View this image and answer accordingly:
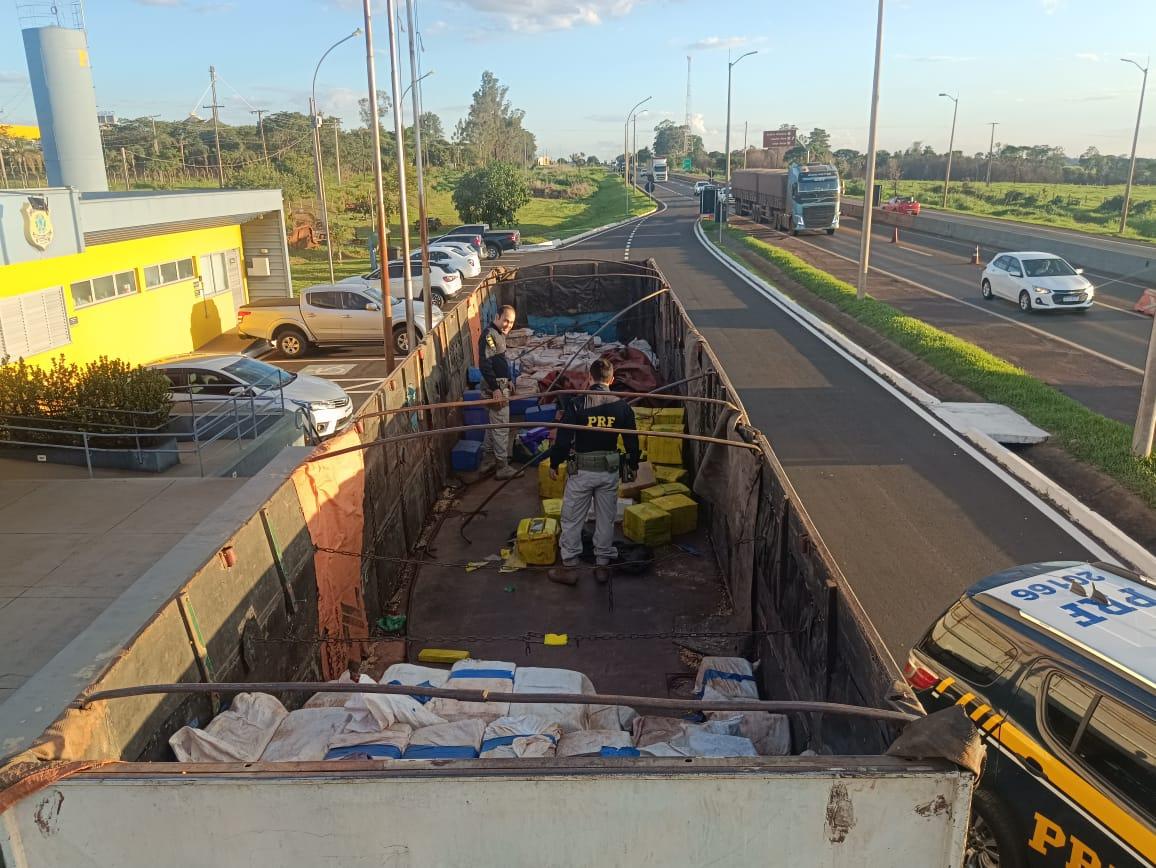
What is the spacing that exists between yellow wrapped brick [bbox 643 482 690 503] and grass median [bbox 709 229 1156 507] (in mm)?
5875

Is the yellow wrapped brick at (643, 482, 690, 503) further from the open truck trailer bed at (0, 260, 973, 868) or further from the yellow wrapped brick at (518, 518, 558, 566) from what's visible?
the yellow wrapped brick at (518, 518, 558, 566)

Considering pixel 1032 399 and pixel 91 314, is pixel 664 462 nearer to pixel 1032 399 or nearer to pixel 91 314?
pixel 1032 399

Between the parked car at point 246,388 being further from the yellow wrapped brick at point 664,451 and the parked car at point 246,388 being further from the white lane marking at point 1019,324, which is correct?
the white lane marking at point 1019,324

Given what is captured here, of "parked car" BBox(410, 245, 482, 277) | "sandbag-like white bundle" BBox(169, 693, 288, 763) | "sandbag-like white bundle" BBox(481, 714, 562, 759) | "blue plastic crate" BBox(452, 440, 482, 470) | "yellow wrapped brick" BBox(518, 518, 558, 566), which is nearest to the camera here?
"sandbag-like white bundle" BBox(169, 693, 288, 763)

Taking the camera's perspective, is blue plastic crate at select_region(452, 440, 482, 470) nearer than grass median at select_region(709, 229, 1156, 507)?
No

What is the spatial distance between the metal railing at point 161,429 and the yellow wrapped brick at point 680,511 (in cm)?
515

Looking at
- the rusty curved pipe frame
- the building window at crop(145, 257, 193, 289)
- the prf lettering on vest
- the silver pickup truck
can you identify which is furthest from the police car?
the building window at crop(145, 257, 193, 289)

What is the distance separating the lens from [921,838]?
3117 millimetres

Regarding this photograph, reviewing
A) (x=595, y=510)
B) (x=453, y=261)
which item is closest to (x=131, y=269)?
(x=453, y=261)

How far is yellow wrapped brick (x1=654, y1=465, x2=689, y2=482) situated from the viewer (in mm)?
10773

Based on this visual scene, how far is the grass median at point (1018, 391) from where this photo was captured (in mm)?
11953

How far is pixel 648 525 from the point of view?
9.34 metres

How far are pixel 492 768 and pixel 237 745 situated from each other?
2.43m

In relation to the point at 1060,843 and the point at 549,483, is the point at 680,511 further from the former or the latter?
the point at 1060,843
